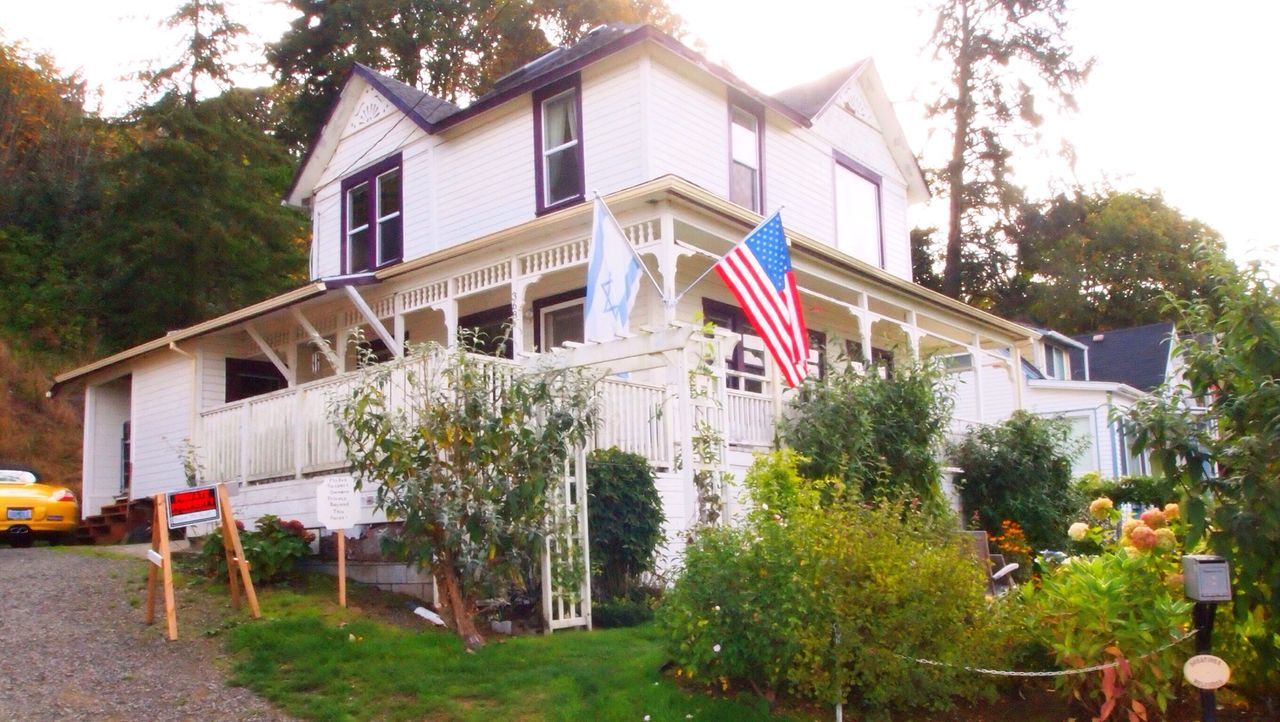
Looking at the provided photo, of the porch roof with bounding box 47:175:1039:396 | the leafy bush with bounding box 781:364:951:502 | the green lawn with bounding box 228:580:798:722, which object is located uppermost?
the porch roof with bounding box 47:175:1039:396

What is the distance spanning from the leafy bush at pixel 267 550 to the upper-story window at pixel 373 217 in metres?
8.28

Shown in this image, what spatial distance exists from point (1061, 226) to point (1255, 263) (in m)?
36.7

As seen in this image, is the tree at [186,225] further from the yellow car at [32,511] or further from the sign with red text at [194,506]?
the sign with red text at [194,506]

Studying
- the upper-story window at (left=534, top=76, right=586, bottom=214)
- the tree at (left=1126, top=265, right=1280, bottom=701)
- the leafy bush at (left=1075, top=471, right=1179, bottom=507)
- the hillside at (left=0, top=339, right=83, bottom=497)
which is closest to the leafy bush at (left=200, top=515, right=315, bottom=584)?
the upper-story window at (left=534, top=76, right=586, bottom=214)

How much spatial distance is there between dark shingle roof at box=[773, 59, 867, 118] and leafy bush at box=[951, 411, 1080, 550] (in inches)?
A: 240

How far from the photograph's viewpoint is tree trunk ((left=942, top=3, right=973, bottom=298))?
3984 cm

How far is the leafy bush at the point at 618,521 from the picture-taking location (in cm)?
1064

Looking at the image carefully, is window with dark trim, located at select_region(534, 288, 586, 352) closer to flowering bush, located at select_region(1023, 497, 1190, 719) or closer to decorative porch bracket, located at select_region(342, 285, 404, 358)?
decorative porch bracket, located at select_region(342, 285, 404, 358)

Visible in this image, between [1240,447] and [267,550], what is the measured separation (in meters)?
8.29

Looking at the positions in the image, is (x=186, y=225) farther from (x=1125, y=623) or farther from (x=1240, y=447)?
(x=1240, y=447)

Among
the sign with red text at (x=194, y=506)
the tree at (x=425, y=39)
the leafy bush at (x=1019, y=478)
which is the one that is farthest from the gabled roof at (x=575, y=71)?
the tree at (x=425, y=39)

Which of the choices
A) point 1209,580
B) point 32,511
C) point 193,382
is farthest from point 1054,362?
point 1209,580

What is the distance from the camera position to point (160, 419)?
1800 cm

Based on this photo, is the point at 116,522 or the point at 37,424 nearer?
the point at 116,522
